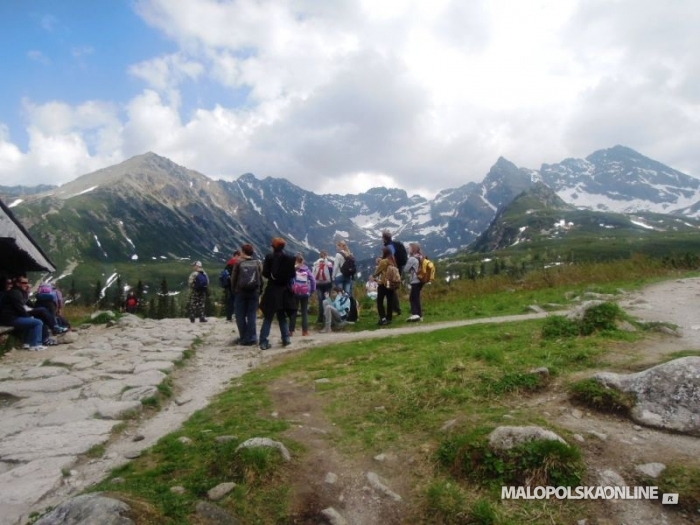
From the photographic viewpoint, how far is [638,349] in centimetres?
759

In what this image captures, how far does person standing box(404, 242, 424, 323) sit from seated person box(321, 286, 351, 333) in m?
2.27

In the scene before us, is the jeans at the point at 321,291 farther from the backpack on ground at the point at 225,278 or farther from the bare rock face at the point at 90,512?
the bare rock face at the point at 90,512

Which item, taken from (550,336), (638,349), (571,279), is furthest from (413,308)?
(571,279)

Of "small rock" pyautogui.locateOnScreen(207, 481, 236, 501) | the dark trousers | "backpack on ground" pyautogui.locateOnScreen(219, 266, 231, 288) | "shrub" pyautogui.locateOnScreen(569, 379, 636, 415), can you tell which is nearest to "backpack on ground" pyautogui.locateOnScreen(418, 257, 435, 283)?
the dark trousers

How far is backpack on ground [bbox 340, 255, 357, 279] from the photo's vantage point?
1659 centimetres

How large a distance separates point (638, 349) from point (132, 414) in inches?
313

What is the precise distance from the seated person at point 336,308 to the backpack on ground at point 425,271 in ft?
9.10

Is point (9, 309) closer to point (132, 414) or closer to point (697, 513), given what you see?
point (132, 414)

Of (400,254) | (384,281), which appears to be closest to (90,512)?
(384,281)

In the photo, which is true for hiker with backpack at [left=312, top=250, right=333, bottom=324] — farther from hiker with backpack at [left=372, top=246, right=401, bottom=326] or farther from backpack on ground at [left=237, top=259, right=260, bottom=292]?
backpack on ground at [left=237, top=259, right=260, bottom=292]

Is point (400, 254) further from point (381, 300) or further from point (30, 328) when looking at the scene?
point (30, 328)

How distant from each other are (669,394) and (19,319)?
586 inches

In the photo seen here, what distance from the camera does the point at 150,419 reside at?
23.7 feet

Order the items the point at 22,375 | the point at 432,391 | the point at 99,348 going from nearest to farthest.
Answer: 1. the point at 432,391
2. the point at 22,375
3. the point at 99,348
